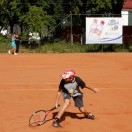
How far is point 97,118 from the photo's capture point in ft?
33.6

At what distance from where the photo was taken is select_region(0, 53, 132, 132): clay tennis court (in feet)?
31.5

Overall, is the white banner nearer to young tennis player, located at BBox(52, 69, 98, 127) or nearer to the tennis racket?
young tennis player, located at BBox(52, 69, 98, 127)

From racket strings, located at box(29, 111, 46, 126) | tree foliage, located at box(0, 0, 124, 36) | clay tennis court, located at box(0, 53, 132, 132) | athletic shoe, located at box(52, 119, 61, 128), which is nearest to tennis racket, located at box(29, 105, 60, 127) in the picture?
racket strings, located at box(29, 111, 46, 126)

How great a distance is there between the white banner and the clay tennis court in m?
5.06

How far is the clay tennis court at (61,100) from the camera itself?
9.60m

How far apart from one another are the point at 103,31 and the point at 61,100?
18097mm

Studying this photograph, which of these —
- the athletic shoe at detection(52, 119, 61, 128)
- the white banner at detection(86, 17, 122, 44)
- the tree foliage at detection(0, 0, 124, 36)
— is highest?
the tree foliage at detection(0, 0, 124, 36)

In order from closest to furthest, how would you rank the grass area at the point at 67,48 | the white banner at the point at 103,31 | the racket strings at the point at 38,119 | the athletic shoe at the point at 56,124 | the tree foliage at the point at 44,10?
the athletic shoe at the point at 56,124 → the racket strings at the point at 38,119 → the white banner at the point at 103,31 → the grass area at the point at 67,48 → the tree foliage at the point at 44,10

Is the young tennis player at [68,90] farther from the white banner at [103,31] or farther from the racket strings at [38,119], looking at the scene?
the white banner at [103,31]

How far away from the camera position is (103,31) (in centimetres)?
2998

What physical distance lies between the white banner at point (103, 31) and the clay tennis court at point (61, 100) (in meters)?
5.06

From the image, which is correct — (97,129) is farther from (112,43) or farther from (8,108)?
(112,43)

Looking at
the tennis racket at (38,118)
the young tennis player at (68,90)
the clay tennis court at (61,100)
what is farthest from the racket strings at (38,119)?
the young tennis player at (68,90)

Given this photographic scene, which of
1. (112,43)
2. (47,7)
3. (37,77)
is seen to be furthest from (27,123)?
(47,7)
